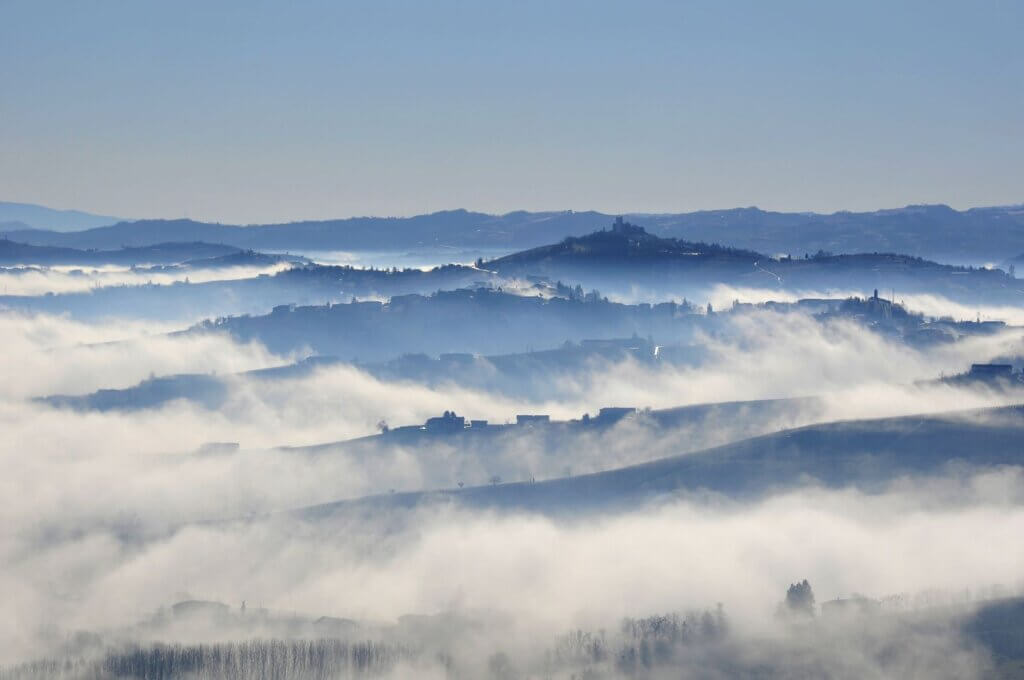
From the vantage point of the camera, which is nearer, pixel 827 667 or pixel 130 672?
pixel 827 667

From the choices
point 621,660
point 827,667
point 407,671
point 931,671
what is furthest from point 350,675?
point 931,671

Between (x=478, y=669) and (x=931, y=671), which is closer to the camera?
(x=931, y=671)

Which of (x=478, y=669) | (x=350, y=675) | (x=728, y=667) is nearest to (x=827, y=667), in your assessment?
(x=728, y=667)

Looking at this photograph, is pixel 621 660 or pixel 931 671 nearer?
pixel 931 671

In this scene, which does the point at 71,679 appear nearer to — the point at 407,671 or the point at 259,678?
the point at 259,678

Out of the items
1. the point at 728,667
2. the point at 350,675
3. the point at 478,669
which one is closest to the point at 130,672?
the point at 350,675

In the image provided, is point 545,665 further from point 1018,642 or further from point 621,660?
point 1018,642

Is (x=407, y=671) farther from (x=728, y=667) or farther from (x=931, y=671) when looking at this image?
(x=931, y=671)
